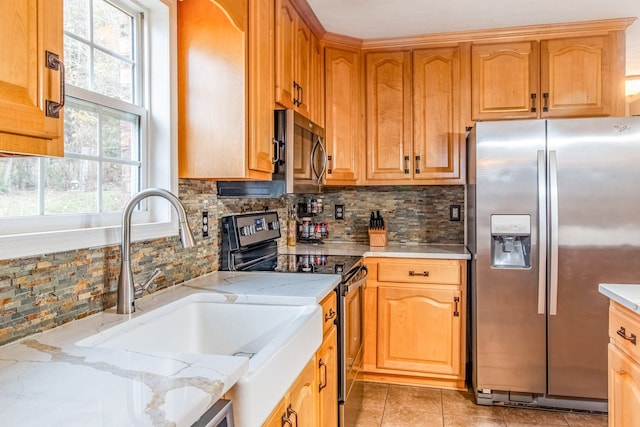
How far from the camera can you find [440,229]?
3.36 m

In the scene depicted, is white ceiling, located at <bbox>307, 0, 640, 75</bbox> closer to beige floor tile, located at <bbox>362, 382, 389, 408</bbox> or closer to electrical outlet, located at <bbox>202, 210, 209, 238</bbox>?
electrical outlet, located at <bbox>202, 210, 209, 238</bbox>

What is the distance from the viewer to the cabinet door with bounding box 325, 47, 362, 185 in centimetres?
313

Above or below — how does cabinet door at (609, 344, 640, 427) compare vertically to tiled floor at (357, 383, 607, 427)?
above

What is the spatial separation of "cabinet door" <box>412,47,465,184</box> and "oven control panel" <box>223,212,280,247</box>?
114cm

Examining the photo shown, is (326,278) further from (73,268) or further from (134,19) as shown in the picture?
(134,19)

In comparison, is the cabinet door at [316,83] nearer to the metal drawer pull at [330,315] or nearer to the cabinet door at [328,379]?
the metal drawer pull at [330,315]

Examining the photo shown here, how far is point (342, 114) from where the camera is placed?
10.4 ft

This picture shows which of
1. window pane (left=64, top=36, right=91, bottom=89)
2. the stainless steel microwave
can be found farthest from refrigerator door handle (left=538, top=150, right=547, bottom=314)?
window pane (left=64, top=36, right=91, bottom=89)

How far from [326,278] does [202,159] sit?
743 mm

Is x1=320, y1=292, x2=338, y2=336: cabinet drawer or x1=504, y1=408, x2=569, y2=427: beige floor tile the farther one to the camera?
x1=504, y1=408, x2=569, y2=427: beige floor tile

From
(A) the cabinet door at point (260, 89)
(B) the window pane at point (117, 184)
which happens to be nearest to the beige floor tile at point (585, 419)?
(A) the cabinet door at point (260, 89)

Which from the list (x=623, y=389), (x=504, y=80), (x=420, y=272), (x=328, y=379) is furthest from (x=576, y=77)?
(x=328, y=379)

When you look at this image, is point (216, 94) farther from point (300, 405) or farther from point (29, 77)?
point (300, 405)

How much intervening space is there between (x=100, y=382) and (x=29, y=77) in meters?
0.58
